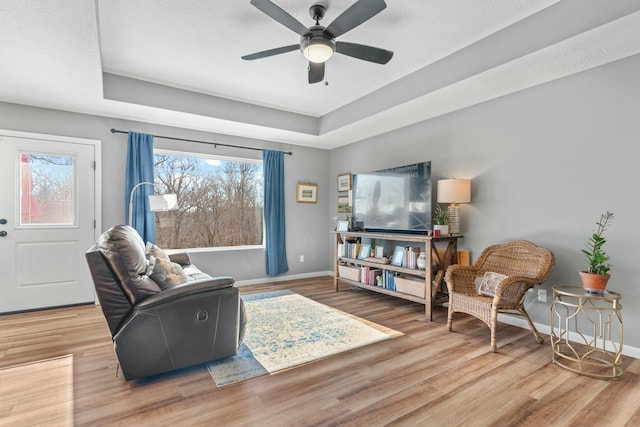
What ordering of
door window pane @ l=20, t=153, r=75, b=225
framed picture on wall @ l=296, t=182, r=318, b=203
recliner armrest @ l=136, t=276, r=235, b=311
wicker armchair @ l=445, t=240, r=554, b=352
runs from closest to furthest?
1. recliner armrest @ l=136, t=276, r=235, b=311
2. wicker armchair @ l=445, t=240, r=554, b=352
3. door window pane @ l=20, t=153, r=75, b=225
4. framed picture on wall @ l=296, t=182, r=318, b=203

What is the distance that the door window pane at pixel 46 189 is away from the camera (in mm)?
3736

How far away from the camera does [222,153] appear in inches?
195

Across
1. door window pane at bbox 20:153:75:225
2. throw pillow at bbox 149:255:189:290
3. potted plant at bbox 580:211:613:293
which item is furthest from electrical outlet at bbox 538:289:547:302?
door window pane at bbox 20:153:75:225

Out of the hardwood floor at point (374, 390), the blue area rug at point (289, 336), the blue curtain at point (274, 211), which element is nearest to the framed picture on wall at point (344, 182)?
the blue curtain at point (274, 211)

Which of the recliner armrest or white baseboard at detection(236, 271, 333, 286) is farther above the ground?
the recliner armrest

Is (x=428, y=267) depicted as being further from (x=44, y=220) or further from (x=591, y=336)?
(x=44, y=220)

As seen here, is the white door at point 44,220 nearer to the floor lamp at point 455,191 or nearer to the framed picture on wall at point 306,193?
the framed picture on wall at point 306,193

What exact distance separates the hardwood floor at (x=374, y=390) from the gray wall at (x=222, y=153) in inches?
79.2

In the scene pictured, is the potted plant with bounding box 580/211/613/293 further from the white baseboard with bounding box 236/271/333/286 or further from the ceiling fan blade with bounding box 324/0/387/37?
the white baseboard with bounding box 236/271/333/286

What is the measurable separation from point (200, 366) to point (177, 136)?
11.0 feet

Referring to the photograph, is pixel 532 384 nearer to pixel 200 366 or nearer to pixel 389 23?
pixel 200 366

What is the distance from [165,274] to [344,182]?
377cm

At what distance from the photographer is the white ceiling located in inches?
91.5

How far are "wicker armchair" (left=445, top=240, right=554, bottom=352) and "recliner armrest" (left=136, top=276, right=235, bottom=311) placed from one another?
214 centimetres
